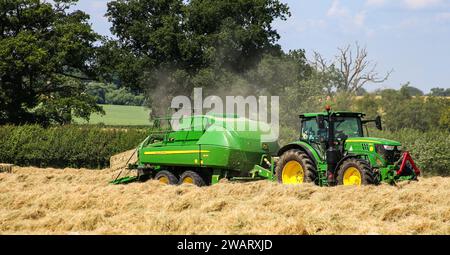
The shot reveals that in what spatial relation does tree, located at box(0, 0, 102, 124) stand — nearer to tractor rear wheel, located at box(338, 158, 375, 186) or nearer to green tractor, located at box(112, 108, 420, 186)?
green tractor, located at box(112, 108, 420, 186)

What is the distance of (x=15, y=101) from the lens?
4038 cm

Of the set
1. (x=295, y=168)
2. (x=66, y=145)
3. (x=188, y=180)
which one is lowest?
(x=188, y=180)

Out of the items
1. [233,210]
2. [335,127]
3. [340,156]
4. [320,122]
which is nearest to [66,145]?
[335,127]

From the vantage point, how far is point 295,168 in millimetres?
14992

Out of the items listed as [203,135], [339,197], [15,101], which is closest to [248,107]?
[15,101]

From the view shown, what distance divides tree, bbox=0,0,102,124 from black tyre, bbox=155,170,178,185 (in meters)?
23.1

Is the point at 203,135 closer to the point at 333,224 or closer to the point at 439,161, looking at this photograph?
the point at 333,224

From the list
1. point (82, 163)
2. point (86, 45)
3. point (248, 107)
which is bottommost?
point (82, 163)

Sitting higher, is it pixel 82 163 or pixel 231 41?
pixel 231 41

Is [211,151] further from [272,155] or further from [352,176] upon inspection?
[352,176]

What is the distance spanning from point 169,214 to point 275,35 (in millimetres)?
37015

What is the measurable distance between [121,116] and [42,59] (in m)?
31.6

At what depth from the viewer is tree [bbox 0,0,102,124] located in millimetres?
38469

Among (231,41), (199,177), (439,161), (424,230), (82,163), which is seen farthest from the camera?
(231,41)
